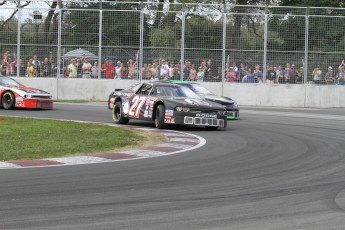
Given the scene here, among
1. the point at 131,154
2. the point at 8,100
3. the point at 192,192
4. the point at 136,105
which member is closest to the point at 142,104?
the point at 136,105

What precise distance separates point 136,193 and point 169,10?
24.0m

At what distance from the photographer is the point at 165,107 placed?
1761cm

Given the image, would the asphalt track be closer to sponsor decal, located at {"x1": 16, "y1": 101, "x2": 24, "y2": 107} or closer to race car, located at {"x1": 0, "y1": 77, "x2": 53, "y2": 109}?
race car, located at {"x1": 0, "y1": 77, "x2": 53, "y2": 109}

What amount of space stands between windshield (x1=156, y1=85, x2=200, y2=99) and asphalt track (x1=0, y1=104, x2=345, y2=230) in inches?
183

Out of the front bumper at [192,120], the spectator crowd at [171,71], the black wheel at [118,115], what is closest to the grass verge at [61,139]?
the front bumper at [192,120]

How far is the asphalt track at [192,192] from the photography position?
692cm

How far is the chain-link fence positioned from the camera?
30656mm

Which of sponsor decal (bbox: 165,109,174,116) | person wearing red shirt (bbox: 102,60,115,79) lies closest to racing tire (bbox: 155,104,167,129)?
sponsor decal (bbox: 165,109,174,116)

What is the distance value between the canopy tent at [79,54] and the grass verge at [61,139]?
42.5 ft

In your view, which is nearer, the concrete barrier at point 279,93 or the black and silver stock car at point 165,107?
the black and silver stock car at point 165,107

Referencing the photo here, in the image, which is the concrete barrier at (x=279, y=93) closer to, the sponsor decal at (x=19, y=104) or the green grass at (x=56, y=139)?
the sponsor decal at (x=19, y=104)

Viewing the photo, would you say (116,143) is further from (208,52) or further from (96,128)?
(208,52)

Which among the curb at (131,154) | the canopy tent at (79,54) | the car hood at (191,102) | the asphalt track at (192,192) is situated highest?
the canopy tent at (79,54)

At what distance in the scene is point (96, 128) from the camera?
17219 millimetres
